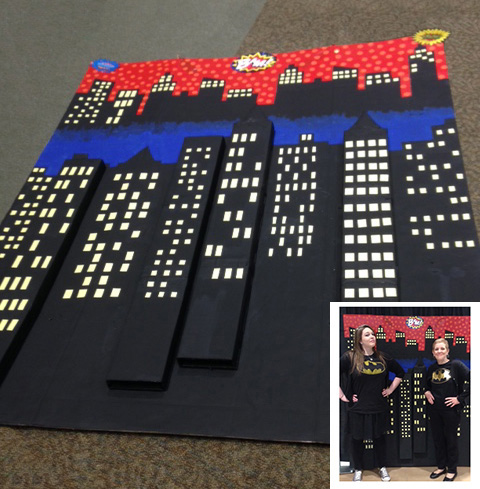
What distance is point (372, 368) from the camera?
1.43m

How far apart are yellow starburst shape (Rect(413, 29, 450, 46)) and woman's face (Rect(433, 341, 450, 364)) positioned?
1.73 m

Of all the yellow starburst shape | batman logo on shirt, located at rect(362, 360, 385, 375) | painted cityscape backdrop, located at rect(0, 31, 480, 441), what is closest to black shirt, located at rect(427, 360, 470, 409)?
batman logo on shirt, located at rect(362, 360, 385, 375)

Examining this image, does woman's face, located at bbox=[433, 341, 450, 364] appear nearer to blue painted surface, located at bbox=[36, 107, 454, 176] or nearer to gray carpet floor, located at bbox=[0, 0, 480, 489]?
gray carpet floor, located at bbox=[0, 0, 480, 489]

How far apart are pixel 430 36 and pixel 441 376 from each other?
1938 mm

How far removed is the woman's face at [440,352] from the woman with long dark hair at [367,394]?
10cm

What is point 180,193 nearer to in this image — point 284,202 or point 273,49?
point 284,202

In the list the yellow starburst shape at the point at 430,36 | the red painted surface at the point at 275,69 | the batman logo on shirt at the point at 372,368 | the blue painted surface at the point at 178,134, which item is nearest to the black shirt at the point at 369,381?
the batman logo on shirt at the point at 372,368

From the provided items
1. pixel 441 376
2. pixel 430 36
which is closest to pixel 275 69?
pixel 430 36

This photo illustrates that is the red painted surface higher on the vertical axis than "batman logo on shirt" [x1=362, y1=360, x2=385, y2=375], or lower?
higher

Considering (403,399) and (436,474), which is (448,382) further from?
(436,474)

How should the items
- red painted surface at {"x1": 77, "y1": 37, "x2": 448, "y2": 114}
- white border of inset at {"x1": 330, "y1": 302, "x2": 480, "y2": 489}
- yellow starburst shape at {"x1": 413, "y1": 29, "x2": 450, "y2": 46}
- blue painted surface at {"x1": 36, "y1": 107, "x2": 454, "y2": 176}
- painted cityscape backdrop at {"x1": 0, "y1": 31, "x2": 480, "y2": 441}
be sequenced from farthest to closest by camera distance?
yellow starburst shape at {"x1": 413, "y1": 29, "x2": 450, "y2": 46}
red painted surface at {"x1": 77, "y1": 37, "x2": 448, "y2": 114}
blue painted surface at {"x1": 36, "y1": 107, "x2": 454, "y2": 176}
painted cityscape backdrop at {"x1": 0, "y1": 31, "x2": 480, "y2": 441}
white border of inset at {"x1": 330, "y1": 302, "x2": 480, "y2": 489}


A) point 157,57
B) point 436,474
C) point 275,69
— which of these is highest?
point 157,57

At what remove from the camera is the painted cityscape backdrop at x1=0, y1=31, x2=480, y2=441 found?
5.36 feet

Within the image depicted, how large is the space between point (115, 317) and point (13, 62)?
6.68ft
